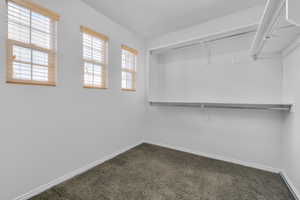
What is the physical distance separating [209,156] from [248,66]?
1.97m

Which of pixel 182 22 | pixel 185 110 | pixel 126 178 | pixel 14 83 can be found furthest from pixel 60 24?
pixel 185 110

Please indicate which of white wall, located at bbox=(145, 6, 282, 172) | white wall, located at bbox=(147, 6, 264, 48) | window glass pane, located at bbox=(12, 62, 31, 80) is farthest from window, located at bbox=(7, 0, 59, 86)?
white wall, located at bbox=(147, 6, 264, 48)

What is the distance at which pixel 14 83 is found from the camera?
1508 mm

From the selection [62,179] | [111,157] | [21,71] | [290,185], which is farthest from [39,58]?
[290,185]

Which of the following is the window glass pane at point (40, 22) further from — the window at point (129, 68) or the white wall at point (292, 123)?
the white wall at point (292, 123)

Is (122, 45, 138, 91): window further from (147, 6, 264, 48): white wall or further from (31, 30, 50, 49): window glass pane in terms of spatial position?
(31, 30, 50, 49): window glass pane

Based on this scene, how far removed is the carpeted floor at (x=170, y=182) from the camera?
1688mm

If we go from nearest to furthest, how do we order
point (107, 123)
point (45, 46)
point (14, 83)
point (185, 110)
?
point (14, 83) → point (45, 46) → point (107, 123) → point (185, 110)

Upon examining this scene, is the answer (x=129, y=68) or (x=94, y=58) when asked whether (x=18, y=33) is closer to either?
(x=94, y=58)

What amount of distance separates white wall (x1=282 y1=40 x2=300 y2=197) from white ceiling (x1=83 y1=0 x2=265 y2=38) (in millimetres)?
1213

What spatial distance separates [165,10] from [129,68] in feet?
4.83

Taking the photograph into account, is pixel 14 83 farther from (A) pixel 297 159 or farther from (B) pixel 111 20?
(A) pixel 297 159

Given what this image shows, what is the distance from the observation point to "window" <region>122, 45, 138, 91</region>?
3104 mm

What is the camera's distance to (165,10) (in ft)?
7.83
